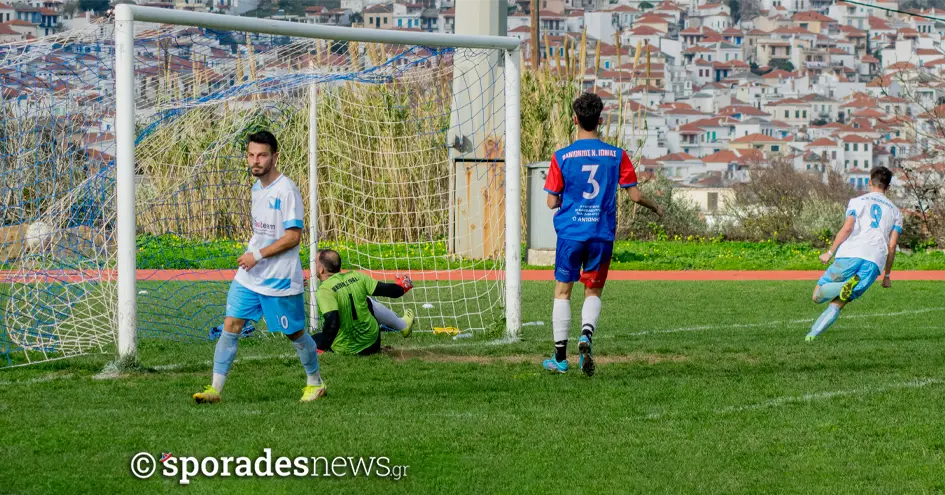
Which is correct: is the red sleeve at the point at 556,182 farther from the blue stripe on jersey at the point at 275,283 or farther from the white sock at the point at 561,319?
the blue stripe on jersey at the point at 275,283

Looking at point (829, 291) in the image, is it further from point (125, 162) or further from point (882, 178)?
point (125, 162)

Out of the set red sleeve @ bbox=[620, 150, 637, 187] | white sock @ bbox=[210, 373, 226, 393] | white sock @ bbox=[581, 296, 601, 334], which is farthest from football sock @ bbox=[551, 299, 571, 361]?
white sock @ bbox=[210, 373, 226, 393]

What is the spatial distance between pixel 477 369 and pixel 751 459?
3.39 metres

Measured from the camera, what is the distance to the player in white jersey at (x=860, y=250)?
11531 millimetres

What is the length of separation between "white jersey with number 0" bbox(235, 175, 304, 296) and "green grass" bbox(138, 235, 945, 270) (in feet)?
18.9

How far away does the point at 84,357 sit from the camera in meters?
10.5

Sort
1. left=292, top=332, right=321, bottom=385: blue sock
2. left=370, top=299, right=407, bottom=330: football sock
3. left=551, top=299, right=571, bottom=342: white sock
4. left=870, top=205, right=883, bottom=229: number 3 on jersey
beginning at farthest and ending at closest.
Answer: left=870, top=205, right=883, bottom=229: number 3 on jersey, left=370, top=299, right=407, bottom=330: football sock, left=551, top=299, right=571, bottom=342: white sock, left=292, top=332, right=321, bottom=385: blue sock

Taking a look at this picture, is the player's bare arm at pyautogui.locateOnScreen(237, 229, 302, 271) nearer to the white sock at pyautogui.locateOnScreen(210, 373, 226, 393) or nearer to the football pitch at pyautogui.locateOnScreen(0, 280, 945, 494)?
the white sock at pyautogui.locateOnScreen(210, 373, 226, 393)

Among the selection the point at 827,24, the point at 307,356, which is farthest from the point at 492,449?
the point at 827,24

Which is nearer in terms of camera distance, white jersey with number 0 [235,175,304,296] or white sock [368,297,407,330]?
white jersey with number 0 [235,175,304,296]

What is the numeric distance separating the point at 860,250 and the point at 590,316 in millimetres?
3415

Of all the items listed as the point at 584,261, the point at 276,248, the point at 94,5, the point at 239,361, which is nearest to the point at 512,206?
the point at 584,261

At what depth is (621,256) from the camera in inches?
845

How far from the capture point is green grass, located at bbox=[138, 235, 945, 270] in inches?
585
